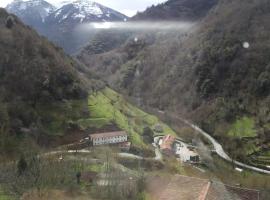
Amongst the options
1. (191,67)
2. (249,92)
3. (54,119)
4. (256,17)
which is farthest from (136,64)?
(54,119)

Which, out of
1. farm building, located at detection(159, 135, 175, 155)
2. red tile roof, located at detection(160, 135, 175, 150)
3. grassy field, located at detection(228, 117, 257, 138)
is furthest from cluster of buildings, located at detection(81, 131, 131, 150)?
grassy field, located at detection(228, 117, 257, 138)

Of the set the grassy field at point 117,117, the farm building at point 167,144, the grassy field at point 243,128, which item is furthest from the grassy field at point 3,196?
the grassy field at point 243,128

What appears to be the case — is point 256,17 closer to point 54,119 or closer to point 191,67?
point 191,67

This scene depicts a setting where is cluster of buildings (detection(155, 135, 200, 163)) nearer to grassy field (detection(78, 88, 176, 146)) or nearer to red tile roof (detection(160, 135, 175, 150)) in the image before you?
red tile roof (detection(160, 135, 175, 150))

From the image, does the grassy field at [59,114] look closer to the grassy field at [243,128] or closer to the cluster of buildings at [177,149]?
the cluster of buildings at [177,149]

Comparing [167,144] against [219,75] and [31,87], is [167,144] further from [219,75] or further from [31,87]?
[219,75]

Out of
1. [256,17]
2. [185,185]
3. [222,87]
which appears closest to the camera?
[185,185]

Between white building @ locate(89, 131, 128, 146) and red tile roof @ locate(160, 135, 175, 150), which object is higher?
white building @ locate(89, 131, 128, 146)
